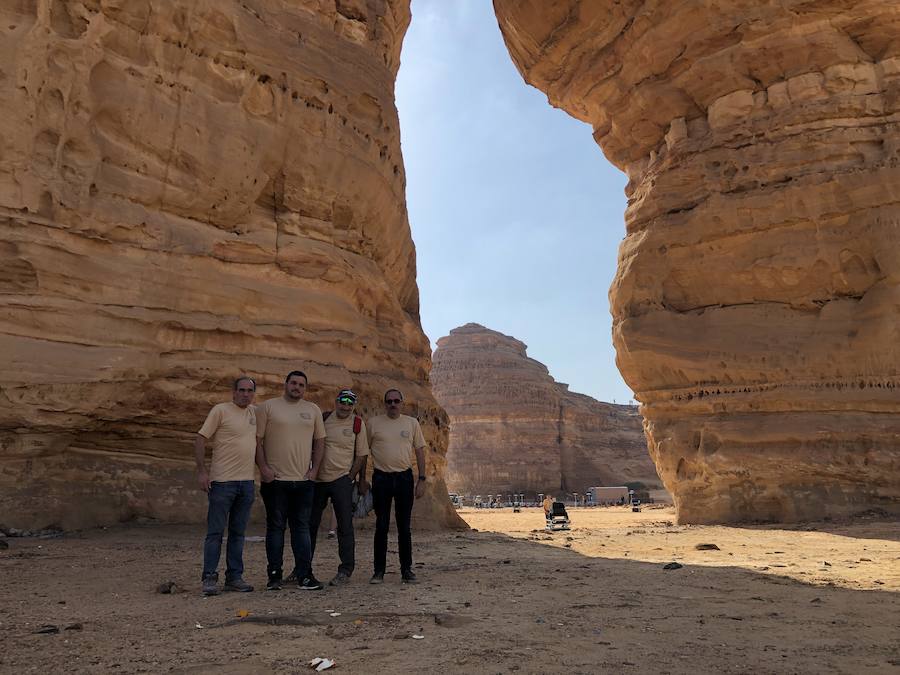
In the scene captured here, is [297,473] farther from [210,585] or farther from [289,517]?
[210,585]

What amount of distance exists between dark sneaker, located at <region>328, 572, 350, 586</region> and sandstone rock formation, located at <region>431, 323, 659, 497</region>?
46783mm

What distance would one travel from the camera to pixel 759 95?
1479 cm

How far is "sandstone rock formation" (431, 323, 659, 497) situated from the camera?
52000 millimetres

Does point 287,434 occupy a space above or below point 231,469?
above

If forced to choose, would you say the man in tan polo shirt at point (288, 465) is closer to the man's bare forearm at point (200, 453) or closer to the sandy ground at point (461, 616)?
the man's bare forearm at point (200, 453)

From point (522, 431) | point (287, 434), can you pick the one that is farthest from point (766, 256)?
point (522, 431)

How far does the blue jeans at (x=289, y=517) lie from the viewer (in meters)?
5.20

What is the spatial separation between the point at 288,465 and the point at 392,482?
919mm

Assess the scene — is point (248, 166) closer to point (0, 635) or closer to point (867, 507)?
point (0, 635)

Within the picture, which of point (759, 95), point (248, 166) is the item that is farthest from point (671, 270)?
point (248, 166)

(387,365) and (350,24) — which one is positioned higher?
(350,24)

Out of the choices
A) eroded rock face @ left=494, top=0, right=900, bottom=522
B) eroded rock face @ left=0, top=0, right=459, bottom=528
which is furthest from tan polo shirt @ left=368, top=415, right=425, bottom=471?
eroded rock face @ left=494, top=0, right=900, bottom=522

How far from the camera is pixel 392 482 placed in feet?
18.7

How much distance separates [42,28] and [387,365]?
7.01 metres
